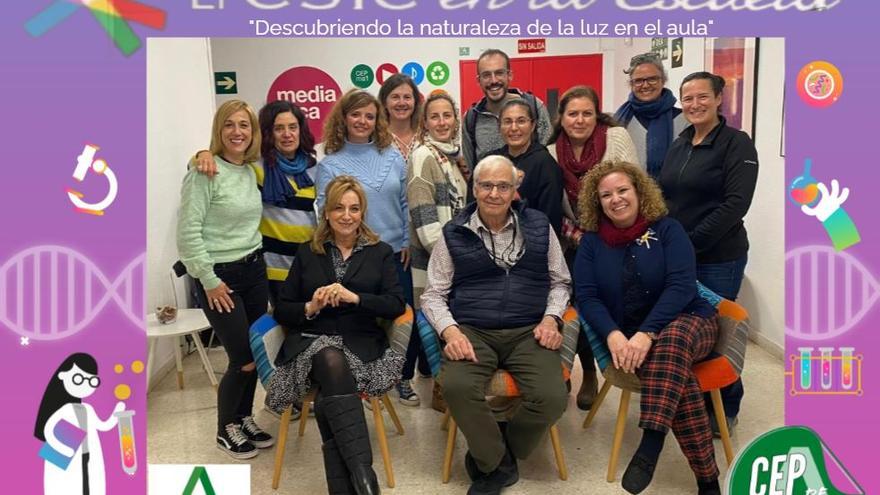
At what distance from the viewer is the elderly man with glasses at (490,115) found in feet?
7.79

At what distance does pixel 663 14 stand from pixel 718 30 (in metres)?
0.17

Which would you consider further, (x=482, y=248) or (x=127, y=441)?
(x=482, y=248)

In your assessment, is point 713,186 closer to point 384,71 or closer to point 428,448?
point 384,71

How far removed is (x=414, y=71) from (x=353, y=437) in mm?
1261

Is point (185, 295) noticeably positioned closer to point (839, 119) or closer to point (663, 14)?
point (663, 14)

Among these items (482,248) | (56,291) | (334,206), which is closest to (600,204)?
(482,248)

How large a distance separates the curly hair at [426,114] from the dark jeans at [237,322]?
32.3 inches

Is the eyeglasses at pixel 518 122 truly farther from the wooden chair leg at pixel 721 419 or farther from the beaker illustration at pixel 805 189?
the wooden chair leg at pixel 721 419

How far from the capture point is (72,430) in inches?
72.6

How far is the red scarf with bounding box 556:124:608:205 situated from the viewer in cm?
252

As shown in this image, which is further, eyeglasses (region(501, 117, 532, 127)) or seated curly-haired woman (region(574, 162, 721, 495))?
eyeglasses (region(501, 117, 532, 127))

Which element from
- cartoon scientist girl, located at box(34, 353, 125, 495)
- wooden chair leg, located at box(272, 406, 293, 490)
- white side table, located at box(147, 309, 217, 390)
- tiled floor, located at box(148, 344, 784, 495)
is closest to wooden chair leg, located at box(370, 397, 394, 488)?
tiled floor, located at box(148, 344, 784, 495)

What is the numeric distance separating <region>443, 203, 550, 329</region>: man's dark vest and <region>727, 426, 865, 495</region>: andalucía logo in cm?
80

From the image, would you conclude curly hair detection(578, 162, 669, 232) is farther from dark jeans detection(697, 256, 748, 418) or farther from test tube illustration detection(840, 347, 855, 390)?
test tube illustration detection(840, 347, 855, 390)
